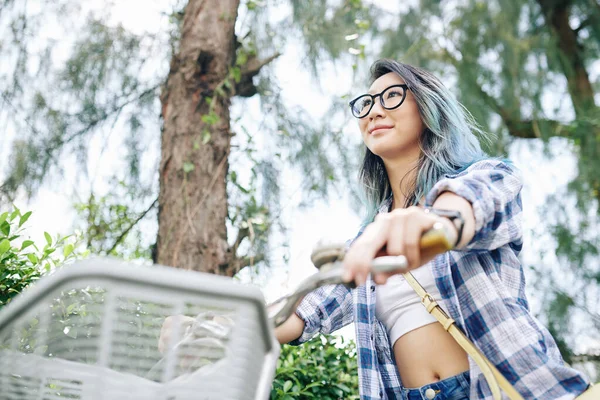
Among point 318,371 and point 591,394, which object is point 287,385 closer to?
point 318,371

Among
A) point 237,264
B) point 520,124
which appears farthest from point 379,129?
point 520,124

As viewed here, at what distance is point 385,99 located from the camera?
1407 mm

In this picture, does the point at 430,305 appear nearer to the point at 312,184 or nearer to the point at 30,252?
the point at 30,252

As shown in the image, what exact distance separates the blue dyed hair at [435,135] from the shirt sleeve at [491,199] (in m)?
0.12

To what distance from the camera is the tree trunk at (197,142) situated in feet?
8.11

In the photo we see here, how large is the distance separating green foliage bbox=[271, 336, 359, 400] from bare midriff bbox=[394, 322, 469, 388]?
601mm

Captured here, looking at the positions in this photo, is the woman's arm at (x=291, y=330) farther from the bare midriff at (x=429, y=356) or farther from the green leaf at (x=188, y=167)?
the green leaf at (x=188, y=167)

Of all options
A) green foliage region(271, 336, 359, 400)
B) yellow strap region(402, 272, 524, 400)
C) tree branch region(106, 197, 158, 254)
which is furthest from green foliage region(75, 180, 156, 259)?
yellow strap region(402, 272, 524, 400)

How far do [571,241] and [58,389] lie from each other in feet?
12.2

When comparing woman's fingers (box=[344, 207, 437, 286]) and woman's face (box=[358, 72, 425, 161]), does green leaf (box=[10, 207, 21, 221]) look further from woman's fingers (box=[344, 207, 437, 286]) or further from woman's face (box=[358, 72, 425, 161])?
woman's fingers (box=[344, 207, 437, 286])

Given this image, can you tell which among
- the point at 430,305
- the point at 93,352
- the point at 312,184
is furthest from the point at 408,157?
the point at 312,184

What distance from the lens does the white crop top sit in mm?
1186

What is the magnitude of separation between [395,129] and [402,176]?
4.4 inches

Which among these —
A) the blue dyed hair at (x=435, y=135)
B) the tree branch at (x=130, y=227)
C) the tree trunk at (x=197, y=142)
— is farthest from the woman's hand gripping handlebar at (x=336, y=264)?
the tree branch at (x=130, y=227)
